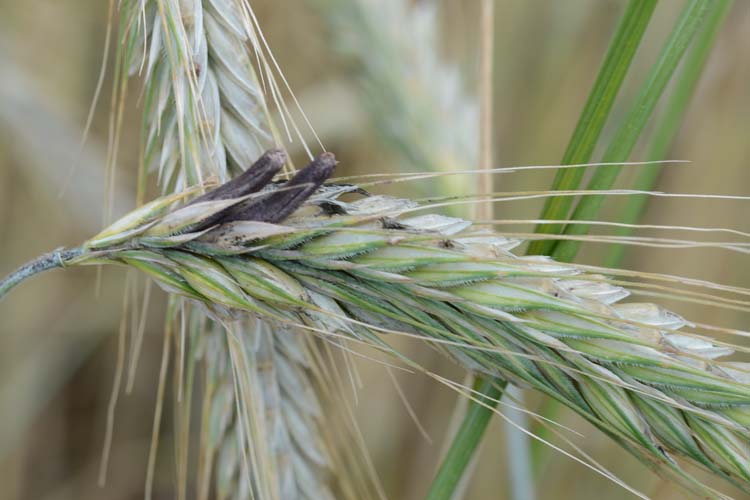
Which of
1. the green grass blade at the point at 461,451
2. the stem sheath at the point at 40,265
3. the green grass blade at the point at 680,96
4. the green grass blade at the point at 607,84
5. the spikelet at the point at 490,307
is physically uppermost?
the green grass blade at the point at 680,96

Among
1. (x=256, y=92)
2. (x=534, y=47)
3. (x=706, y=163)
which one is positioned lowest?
(x=256, y=92)

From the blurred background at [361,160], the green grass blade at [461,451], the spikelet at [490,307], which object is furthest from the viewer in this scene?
the blurred background at [361,160]

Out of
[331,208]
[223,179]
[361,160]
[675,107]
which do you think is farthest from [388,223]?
[361,160]

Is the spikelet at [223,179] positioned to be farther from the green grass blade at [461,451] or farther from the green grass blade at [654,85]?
the green grass blade at [654,85]

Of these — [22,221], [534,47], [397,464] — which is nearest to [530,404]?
[397,464]

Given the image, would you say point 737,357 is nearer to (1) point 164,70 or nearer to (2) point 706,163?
(2) point 706,163

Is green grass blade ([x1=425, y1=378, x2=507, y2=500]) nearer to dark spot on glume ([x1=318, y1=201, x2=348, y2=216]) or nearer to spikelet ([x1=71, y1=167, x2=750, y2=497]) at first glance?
spikelet ([x1=71, y1=167, x2=750, y2=497])

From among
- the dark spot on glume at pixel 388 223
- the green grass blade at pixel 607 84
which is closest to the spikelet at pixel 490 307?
the dark spot on glume at pixel 388 223

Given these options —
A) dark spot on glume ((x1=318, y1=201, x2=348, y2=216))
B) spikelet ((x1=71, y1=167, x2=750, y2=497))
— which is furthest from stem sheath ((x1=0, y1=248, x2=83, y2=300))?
dark spot on glume ((x1=318, y1=201, x2=348, y2=216))

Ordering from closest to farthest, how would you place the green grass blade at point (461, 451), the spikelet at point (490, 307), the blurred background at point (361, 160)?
the spikelet at point (490, 307) → the green grass blade at point (461, 451) → the blurred background at point (361, 160)
